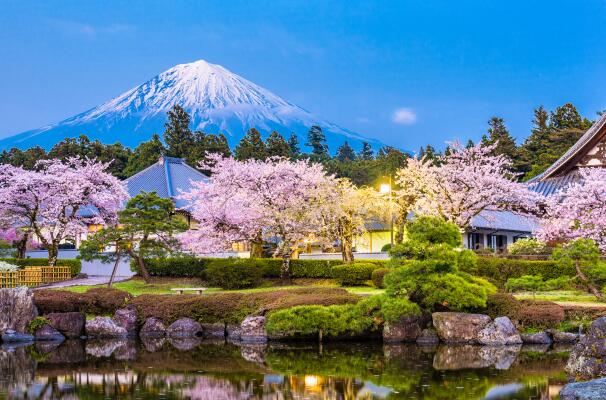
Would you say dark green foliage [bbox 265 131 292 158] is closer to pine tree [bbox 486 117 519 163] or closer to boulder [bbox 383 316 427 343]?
pine tree [bbox 486 117 519 163]

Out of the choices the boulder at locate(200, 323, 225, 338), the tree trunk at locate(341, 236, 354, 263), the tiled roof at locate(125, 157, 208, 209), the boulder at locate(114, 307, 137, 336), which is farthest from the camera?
the tiled roof at locate(125, 157, 208, 209)

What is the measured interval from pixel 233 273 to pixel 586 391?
20399mm

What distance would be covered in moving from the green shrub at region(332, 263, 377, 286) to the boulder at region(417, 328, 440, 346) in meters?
9.50

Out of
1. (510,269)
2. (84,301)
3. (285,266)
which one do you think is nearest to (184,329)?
(84,301)

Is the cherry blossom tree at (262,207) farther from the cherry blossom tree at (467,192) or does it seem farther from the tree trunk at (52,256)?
the tree trunk at (52,256)

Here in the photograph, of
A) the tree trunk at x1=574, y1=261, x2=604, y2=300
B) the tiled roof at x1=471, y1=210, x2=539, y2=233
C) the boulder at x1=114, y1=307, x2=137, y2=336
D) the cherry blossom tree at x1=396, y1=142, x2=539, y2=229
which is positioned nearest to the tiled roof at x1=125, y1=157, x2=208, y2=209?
the tiled roof at x1=471, y1=210, x2=539, y2=233

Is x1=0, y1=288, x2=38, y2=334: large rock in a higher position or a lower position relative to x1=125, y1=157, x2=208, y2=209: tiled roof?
lower

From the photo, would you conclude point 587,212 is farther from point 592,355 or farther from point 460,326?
point 592,355

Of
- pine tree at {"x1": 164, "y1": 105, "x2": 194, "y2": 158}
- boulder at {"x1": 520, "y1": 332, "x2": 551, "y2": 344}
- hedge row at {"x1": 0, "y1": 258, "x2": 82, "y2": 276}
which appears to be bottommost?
boulder at {"x1": 520, "y1": 332, "x2": 551, "y2": 344}

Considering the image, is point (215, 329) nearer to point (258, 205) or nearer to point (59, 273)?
point (258, 205)

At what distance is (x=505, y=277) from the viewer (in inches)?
1056

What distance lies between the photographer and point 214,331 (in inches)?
852

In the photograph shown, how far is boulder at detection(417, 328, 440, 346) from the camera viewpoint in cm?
1931

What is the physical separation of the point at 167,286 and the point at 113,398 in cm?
1737
